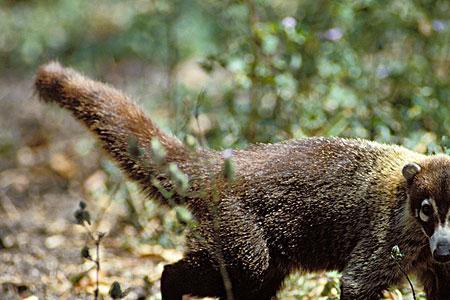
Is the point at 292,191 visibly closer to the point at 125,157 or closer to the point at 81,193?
the point at 125,157

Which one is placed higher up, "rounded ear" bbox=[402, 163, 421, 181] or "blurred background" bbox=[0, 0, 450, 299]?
"rounded ear" bbox=[402, 163, 421, 181]

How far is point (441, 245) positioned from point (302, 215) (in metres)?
0.90

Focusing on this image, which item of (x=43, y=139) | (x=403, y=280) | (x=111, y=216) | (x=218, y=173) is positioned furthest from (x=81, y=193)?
(x=403, y=280)

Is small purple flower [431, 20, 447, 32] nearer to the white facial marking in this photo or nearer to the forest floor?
the forest floor

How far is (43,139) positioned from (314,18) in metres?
3.15

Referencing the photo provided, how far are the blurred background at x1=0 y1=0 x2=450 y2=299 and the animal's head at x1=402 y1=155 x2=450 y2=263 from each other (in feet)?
0.99

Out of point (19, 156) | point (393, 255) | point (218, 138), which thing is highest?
point (393, 255)

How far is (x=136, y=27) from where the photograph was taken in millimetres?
9086

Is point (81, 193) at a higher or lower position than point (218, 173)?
lower

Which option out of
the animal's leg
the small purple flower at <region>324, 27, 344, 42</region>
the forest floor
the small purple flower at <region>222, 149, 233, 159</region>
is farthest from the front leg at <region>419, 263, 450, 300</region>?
the small purple flower at <region>324, 27, 344, 42</region>

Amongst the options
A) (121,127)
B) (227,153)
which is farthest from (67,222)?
(227,153)

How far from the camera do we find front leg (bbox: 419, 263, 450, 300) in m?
5.09

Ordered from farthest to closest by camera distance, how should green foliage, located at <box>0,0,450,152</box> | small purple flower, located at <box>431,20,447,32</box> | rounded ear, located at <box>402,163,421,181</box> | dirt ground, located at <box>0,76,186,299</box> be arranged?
small purple flower, located at <box>431,20,447,32</box> < green foliage, located at <box>0,0,450,152</box> < dirt ground, located at <box>0,76,186,299</box> < rounded ear, located at <box>402,163,421,181</box>

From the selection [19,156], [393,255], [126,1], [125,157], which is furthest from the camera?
[126,1]
